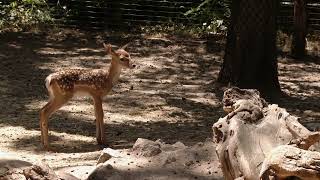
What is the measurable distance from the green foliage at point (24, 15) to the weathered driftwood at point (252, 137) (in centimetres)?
1196

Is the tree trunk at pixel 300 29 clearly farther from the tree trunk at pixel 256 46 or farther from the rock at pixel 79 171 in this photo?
the rock at pixel 79 171

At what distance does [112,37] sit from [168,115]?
6.49 metres

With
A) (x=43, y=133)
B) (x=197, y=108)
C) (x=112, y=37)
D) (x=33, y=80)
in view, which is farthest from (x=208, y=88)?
(x=112, y=37)

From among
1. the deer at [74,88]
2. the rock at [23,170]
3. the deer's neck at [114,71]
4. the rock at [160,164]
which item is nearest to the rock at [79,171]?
the rock at [160,164]

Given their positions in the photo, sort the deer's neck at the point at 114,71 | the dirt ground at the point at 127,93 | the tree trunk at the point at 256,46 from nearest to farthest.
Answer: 1. the dirt ground at the point at 127,93
2. the deer's neck at the point at 114,71
3. the tree trunk at the point at 256,46

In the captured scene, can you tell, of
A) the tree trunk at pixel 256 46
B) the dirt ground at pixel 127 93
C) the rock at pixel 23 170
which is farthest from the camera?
the tree trunk at pixel 256 46

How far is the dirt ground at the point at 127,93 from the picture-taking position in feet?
25.5

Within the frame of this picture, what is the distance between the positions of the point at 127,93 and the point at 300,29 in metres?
4.73

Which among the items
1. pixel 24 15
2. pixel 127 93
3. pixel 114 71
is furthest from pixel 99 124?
pixel 24 15

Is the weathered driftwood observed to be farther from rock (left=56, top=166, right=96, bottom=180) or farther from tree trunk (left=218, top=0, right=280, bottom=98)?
tree trunk (left=218, top=0, right=280, bottom=98)

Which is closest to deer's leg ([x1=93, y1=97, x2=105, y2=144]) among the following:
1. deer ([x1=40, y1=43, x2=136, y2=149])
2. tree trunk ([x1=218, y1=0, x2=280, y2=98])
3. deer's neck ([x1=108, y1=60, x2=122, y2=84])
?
deer ([x1=40, y1=43, x2=136, y2=149])

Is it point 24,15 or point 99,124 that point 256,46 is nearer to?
point 99,124

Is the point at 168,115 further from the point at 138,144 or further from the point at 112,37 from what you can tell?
the point at 112,37

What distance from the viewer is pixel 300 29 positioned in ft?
44.2
